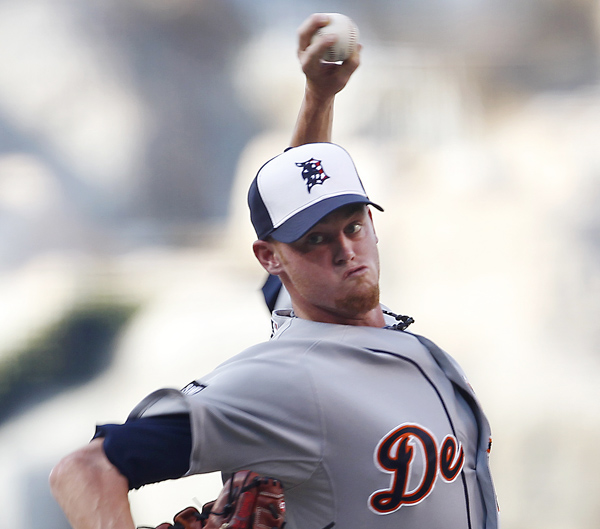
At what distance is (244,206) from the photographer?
2.41 meters

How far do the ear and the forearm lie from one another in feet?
1.07

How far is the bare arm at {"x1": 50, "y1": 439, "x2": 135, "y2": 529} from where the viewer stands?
673 millimetres

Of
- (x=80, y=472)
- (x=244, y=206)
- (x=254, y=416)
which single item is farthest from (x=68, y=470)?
(x=244, y=206)

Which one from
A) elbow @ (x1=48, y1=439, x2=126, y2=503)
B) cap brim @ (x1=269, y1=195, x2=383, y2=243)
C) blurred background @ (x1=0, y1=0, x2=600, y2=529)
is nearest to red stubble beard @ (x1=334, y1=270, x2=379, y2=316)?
cap brim @ (x1=269, y1=195, x2=383, y2=243)

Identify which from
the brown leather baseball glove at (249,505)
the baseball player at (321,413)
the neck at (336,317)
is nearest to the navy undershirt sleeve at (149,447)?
the baseball player at (321,413)

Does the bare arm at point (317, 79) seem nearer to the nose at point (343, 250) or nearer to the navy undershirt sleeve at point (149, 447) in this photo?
the nose at point (343, 250)

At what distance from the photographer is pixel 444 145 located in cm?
254

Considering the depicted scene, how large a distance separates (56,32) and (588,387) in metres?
2.20

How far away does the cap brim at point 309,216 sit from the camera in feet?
3.20

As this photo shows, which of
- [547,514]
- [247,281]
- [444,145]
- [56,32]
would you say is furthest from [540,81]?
[56,32]

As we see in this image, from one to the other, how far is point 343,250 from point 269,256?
139 mm

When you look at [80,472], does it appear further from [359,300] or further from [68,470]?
[359,300]

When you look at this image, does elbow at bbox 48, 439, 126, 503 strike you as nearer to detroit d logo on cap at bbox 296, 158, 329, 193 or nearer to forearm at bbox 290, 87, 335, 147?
detroit d logo on cap at bbox 296, 158, 329, 193

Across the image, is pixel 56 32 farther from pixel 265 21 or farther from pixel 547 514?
pixel 547 514
